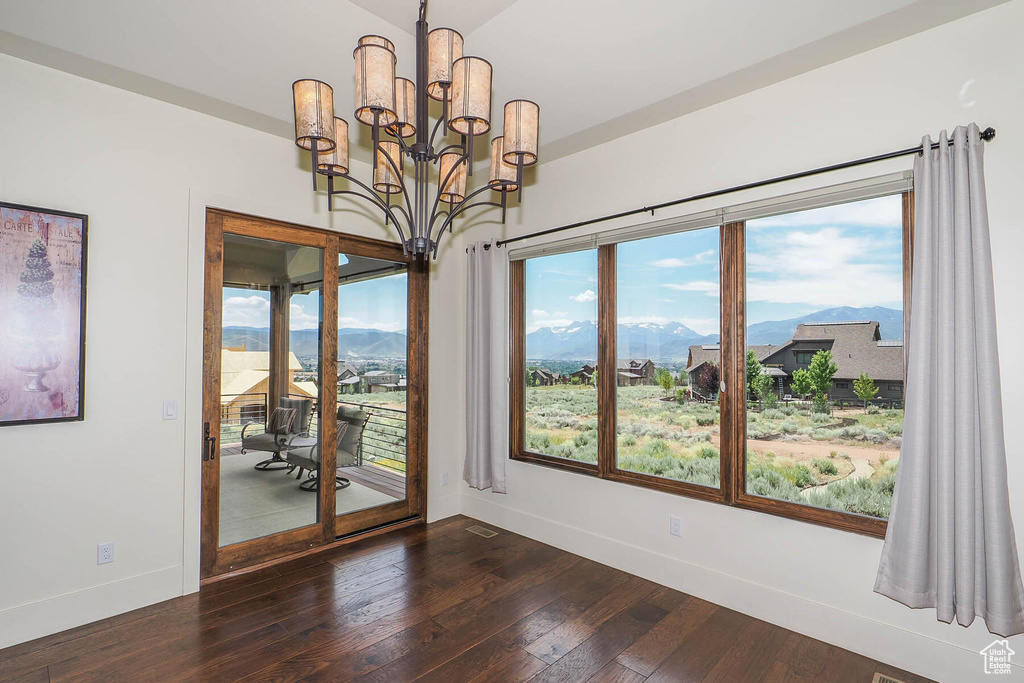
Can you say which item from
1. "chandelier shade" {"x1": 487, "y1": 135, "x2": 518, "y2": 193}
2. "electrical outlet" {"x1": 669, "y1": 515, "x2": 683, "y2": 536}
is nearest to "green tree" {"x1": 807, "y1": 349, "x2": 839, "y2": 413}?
"electrical outlet" {"x1": 669, "y1": 515, "x2": 683, "y2": 536}

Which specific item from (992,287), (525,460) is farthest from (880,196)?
(525,460)

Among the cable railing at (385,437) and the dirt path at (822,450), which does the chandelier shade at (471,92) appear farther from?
the cable railing at (385,437)

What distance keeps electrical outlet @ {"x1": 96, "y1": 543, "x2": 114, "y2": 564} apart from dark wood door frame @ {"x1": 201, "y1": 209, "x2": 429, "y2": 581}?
0.45 metres

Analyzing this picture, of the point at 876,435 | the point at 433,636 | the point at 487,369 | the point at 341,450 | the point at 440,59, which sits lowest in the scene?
the point at 433,636

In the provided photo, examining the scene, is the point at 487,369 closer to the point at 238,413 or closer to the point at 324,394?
the point at 324,394

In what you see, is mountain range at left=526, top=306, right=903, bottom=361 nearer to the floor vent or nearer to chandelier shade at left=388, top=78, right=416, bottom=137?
the floor vent

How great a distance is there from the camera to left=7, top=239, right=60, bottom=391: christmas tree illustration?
2527 mm

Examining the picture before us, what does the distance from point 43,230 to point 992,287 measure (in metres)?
4.40

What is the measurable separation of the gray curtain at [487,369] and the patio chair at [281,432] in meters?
1.29

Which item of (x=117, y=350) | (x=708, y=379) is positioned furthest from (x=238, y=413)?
(x=708, y=379)

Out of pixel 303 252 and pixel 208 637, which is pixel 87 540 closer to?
pixel 208 637

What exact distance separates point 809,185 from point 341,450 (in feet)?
11.3

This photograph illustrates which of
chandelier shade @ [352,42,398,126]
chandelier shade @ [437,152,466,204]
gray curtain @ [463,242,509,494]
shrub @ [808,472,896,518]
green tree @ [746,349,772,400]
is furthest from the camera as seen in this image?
gray curtain @ [463,242,509,494]

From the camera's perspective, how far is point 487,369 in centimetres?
414
